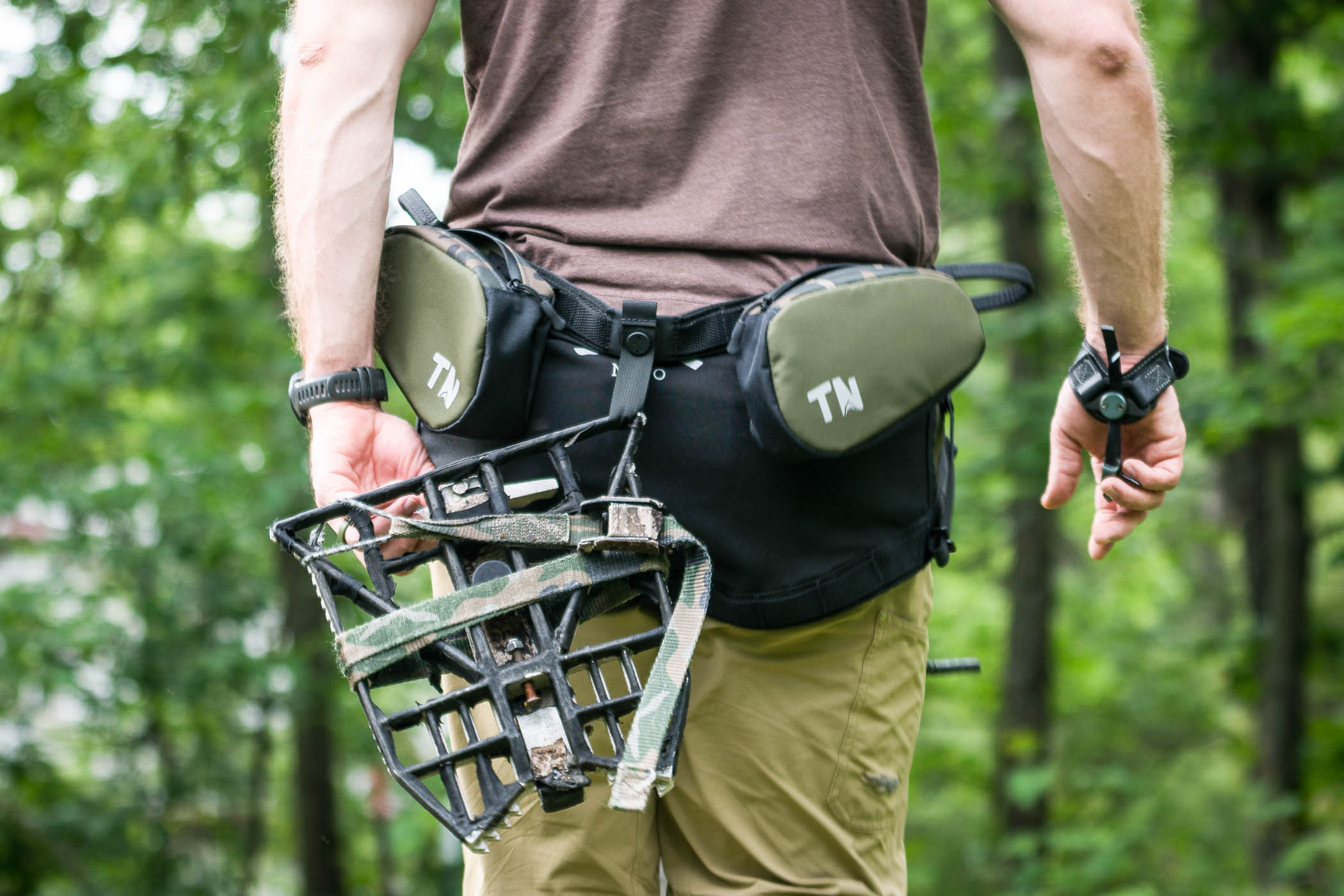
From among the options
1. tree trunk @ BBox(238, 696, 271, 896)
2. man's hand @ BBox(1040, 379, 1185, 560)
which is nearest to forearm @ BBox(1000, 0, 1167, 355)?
man's hand @ BBox(1040, 379, 1185, 560)

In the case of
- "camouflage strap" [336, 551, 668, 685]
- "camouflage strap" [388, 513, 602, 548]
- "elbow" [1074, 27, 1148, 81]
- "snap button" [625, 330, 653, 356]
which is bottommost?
"camouflage strap" [336, 551, 668, 685]

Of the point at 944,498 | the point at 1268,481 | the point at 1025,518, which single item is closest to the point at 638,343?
the point at 944,498

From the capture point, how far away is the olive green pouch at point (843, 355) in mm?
1370

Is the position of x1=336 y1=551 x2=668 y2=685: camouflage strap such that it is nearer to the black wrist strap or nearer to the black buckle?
the black buckle

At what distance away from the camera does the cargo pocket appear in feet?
5.38

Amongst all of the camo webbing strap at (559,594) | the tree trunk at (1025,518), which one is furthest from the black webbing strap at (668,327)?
the tree trunk at (1025,518)

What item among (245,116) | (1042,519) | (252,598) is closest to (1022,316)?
(1042,519)

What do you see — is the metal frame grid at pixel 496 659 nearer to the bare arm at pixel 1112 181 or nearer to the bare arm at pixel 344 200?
the bare arm at pixel 344 200

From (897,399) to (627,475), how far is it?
0.35 meters

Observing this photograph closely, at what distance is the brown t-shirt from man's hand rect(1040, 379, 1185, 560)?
18.0 inches

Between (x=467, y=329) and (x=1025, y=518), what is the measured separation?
6.90m

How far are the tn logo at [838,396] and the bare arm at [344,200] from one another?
516 millimetres

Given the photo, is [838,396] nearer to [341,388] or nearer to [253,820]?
[341,388]

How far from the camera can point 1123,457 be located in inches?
69.0
